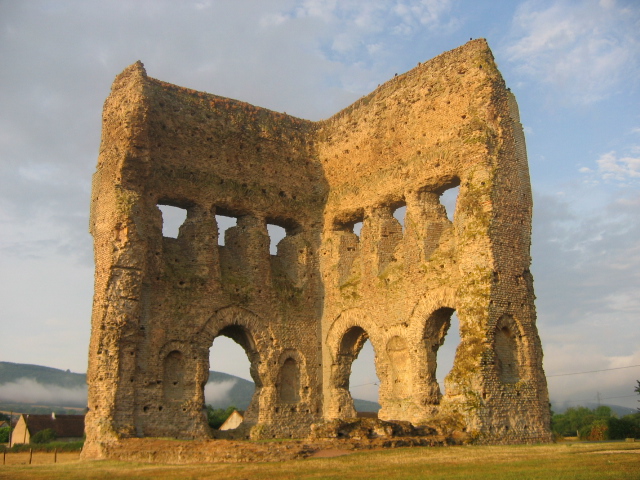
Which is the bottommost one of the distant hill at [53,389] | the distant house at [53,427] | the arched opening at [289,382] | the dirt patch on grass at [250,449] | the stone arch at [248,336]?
the dirt patch on grass at [250,449]

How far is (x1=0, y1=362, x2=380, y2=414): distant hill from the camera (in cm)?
12675

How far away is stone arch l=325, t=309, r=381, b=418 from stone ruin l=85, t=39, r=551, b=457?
53 mm

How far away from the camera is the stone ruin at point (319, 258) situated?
49.4 feet

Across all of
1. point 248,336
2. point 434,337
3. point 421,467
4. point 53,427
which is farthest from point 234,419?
point 421,467

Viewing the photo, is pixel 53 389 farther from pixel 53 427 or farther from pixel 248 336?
pixel 248 336

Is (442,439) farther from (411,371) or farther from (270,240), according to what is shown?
(270,240)

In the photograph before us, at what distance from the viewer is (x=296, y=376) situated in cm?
1884

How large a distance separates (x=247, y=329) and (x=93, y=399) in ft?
14.2

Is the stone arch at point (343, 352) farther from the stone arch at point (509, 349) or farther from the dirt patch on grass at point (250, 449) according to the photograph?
the dirt patch on grass at point (250, 449)

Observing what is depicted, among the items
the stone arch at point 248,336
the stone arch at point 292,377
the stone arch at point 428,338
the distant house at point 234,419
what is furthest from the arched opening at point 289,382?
the distant house at point 234,419

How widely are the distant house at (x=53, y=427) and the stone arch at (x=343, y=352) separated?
16.1 m

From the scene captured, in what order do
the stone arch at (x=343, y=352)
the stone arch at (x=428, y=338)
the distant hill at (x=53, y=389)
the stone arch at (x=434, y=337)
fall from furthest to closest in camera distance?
the distant hill at (x=53, y=389)
the stone arch at (x=343, y=352)
the stone arch at (x=434, y=337)
the stone arch at (x=428, y=338)

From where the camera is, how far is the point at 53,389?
449 ft

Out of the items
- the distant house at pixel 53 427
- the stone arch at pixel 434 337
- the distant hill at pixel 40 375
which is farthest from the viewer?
the distant hill at pixel 40 375
